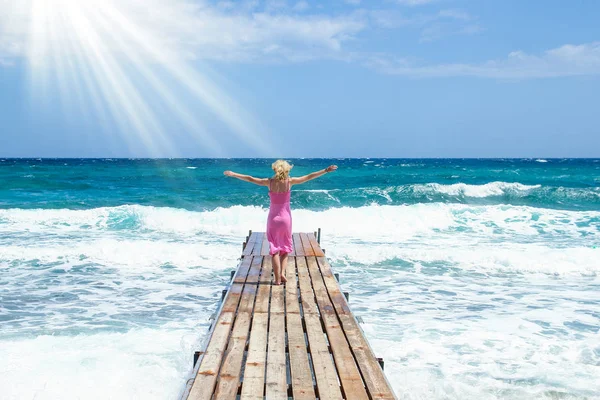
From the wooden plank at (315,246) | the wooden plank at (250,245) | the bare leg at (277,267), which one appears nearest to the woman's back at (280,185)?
the bare leg at (277,267)

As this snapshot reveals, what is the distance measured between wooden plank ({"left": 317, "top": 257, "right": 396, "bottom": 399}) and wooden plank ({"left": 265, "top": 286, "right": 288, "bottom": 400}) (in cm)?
68

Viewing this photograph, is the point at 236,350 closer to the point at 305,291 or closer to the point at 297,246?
the point at 305,291

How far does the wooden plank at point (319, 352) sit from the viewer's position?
3965mm

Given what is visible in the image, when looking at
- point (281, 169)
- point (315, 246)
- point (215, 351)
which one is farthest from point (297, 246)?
point (215, 351)

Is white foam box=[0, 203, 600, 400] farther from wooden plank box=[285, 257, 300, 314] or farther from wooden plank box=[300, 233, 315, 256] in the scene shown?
wooden plank box=[285, 257, 300, 314]

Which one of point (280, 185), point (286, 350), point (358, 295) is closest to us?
point (286, 350)

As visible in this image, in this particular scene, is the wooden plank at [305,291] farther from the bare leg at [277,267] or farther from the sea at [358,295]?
the sea at [358,295]

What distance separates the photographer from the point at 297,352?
4715 millimetres

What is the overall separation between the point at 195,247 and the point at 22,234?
680cm

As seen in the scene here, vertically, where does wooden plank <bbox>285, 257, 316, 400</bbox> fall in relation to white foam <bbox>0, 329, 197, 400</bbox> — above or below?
above

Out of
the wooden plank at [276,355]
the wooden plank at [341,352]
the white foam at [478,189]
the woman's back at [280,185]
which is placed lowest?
the white foam at [478,189]

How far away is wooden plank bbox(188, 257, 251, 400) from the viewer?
389 centimetres

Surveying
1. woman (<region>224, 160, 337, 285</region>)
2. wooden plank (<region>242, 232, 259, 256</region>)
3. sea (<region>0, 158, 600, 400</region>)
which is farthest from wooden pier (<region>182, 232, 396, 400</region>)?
wooden plank (<region>242, 232, 259, 256</region>)

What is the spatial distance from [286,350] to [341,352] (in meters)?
0.60
